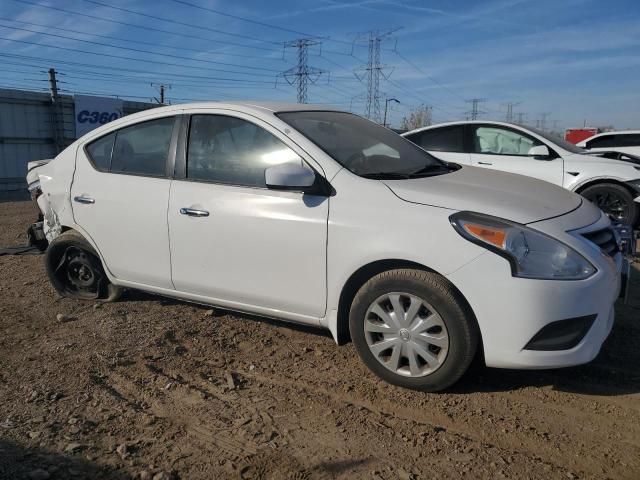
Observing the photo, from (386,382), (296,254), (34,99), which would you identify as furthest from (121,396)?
(34,99)

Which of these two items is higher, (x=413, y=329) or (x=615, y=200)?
(x=615, y=200)

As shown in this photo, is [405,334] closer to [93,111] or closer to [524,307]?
[524,307]

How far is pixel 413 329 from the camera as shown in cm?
296

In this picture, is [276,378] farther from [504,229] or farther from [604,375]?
[604,375]

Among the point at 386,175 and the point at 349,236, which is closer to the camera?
the point at 349,236

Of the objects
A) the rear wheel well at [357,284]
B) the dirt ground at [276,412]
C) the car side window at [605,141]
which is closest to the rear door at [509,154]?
the dirt ground at [276,412]

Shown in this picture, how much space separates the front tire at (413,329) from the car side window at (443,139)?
5238mm

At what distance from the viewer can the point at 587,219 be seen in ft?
10.1

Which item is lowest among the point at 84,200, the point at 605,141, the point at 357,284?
the point at 357,284

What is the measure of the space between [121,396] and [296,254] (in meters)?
1.32

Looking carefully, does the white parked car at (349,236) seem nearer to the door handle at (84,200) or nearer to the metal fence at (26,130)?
the door handle at (84,200)

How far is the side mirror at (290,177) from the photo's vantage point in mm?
3156

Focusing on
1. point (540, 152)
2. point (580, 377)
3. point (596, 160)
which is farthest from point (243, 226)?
point (596, 160)

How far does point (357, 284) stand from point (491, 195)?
3.10 ft
